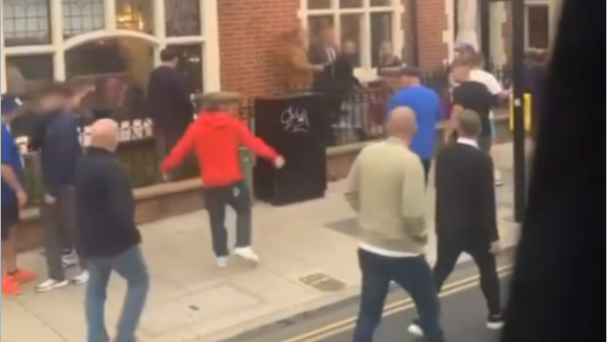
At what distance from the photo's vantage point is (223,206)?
380 inches

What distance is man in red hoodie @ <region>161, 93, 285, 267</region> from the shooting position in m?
9.47

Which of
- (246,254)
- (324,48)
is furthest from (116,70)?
(246,254)

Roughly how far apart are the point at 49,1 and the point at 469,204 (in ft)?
20.4

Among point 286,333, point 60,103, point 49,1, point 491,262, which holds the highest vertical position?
point 49,1

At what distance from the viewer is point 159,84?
11750mm

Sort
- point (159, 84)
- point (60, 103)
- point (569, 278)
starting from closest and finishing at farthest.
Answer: point (569, 278) → point (60, 103) → point (159, 84)

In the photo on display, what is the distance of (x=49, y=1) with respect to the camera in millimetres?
11797

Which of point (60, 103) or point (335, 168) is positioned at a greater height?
point (60, 103)

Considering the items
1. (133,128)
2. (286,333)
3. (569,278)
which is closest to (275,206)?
(133,128)

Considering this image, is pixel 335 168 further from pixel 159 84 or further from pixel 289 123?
pixel 159 84

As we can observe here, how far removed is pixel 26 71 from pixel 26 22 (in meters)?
0.52

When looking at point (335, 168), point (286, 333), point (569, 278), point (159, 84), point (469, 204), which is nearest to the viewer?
point (569, 278)

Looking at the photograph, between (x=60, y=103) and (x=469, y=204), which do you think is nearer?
(x=469, y=204)

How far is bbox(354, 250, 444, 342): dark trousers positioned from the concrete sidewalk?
3.16 feet
